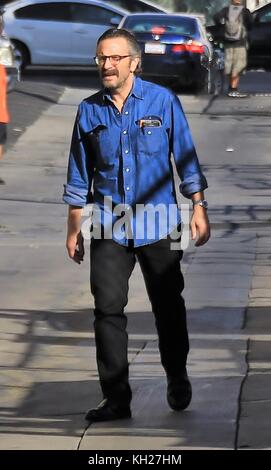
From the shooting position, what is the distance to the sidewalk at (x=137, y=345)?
6.61 meters

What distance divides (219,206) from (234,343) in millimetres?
6486

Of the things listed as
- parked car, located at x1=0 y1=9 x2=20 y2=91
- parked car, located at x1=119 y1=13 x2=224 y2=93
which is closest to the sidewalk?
parked car, located at x1=0 y1=9 x2=20 y2=91

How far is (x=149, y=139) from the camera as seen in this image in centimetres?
668

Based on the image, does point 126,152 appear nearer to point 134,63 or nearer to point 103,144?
point 103,144

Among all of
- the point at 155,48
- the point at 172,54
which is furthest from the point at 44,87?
the point at 172,54

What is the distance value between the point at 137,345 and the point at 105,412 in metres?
2.03

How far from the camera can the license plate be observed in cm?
2569

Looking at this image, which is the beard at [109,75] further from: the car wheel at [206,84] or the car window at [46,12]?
the car window at [46,12]

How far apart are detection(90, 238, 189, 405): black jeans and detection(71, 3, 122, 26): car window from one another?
986 inches

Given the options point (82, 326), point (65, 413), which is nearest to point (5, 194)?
point (82, 326)

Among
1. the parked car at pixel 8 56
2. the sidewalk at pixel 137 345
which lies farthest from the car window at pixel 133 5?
the sidewalk at pixel 137 345

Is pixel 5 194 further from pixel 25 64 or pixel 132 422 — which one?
pixel 25 64

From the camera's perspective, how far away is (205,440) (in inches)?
252

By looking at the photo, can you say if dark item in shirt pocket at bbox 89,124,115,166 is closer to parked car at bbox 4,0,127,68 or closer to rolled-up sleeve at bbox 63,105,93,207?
rolled-up sleeve at bbox 63,105,93,207
